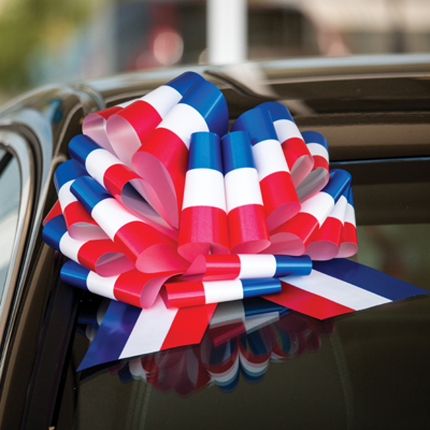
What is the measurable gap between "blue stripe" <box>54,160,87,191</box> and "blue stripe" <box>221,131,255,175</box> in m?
0.25

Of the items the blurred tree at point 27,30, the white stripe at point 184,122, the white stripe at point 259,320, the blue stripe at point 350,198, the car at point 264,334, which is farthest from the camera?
the blurred tree at point 27,30

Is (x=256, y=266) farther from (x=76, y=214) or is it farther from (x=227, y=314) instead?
(x=76, y=214)

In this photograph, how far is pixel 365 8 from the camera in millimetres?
8672

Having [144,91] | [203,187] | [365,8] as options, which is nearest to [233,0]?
[365,8]

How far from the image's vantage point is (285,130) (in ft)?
2.95

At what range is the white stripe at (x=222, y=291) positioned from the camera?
73cm

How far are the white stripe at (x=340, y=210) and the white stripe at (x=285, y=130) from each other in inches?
4.9

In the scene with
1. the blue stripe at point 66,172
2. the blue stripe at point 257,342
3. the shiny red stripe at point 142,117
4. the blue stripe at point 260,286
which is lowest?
the blue stripe at point 257,342

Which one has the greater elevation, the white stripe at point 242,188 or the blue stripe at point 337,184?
the blue stripe at point 337,184

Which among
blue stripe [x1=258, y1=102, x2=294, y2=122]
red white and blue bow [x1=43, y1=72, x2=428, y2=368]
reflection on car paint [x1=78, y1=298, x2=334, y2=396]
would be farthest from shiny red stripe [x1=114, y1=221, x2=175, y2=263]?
blue stripe [x1=258, y1=102, x2=294, y2=122]

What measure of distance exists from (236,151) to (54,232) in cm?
31

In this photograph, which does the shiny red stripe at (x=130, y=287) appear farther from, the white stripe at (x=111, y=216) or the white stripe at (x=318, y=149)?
the white stripe at (x=318, y=149)

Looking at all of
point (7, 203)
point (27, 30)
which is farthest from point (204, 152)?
point (27, 30)

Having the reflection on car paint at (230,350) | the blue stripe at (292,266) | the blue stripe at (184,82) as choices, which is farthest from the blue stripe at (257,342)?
the blue stripe at (184,82)
